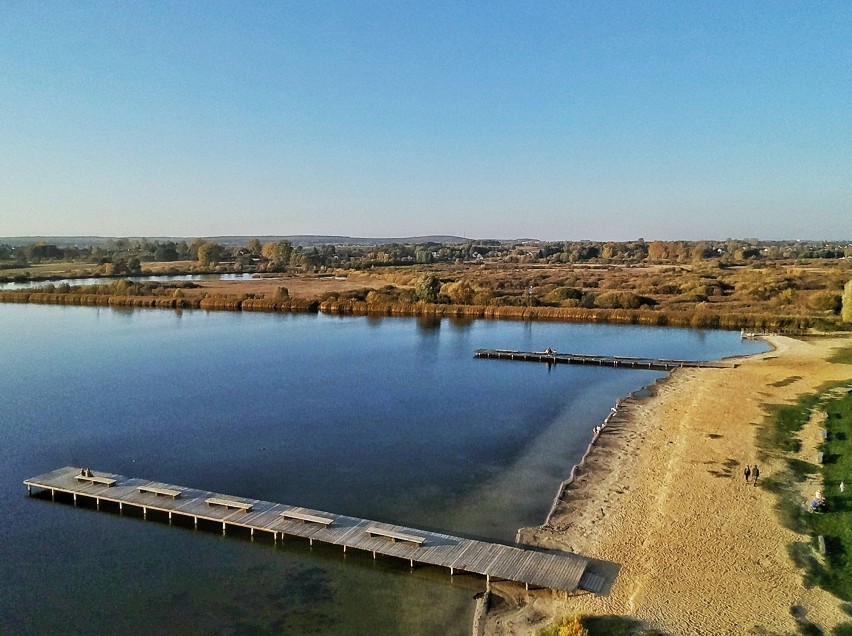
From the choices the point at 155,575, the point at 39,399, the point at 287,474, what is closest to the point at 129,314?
the point at 39,399

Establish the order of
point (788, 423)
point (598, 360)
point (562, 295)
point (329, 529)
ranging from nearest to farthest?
point (329, 529)
point (788, 423)
point (598, 360)
point (562, 295)

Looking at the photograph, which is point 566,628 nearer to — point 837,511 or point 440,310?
point 837,511

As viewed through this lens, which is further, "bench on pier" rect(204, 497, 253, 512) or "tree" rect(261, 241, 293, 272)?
"tree" rect(261, 241, 293, 272)

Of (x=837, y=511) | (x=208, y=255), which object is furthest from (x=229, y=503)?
(x=208, y=255)

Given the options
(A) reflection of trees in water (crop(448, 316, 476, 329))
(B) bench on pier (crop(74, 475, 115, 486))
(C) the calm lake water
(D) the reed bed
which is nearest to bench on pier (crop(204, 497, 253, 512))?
(C) the calm lake water

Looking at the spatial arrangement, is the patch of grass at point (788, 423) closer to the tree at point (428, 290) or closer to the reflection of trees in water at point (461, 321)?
the reflection of trees in water at point (461, 321)

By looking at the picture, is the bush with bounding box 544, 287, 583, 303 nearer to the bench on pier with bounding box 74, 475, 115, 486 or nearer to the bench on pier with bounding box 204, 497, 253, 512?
the bench on pier with bounding box 204, 497, 253, 512
